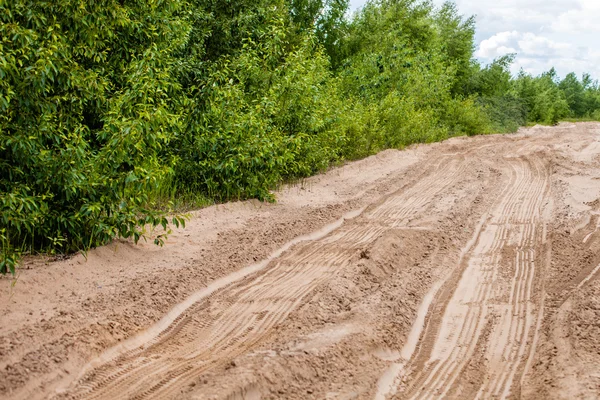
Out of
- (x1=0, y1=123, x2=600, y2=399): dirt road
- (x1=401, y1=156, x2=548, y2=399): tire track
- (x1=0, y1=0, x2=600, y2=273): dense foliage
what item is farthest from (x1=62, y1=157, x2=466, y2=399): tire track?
(x1=0, y1=0, x2=600, y2=273): dense foliage

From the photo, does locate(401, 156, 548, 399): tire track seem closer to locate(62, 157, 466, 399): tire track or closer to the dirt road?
the dirt road

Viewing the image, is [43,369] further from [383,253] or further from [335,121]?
[335,121]

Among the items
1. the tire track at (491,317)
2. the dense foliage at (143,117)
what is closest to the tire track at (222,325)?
the tire track at (491,317)

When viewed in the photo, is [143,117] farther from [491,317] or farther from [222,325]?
[491,317]

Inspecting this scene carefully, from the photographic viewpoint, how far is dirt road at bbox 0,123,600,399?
4.10 meters

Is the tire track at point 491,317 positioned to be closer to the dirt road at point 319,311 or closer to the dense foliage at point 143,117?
the dirt road at point 319,311

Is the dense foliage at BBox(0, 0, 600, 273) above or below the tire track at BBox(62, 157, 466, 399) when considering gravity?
above

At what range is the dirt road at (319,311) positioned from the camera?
4.10 metres

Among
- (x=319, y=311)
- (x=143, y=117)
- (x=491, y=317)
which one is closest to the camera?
(x=319, y=311)

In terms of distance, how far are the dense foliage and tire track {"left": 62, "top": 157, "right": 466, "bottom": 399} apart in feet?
4.96

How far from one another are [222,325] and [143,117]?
2723 millimetres

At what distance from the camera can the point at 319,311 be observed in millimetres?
5309

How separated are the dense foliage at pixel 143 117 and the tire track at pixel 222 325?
1.51 meters

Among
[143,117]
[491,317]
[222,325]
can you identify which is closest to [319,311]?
[222,325]
